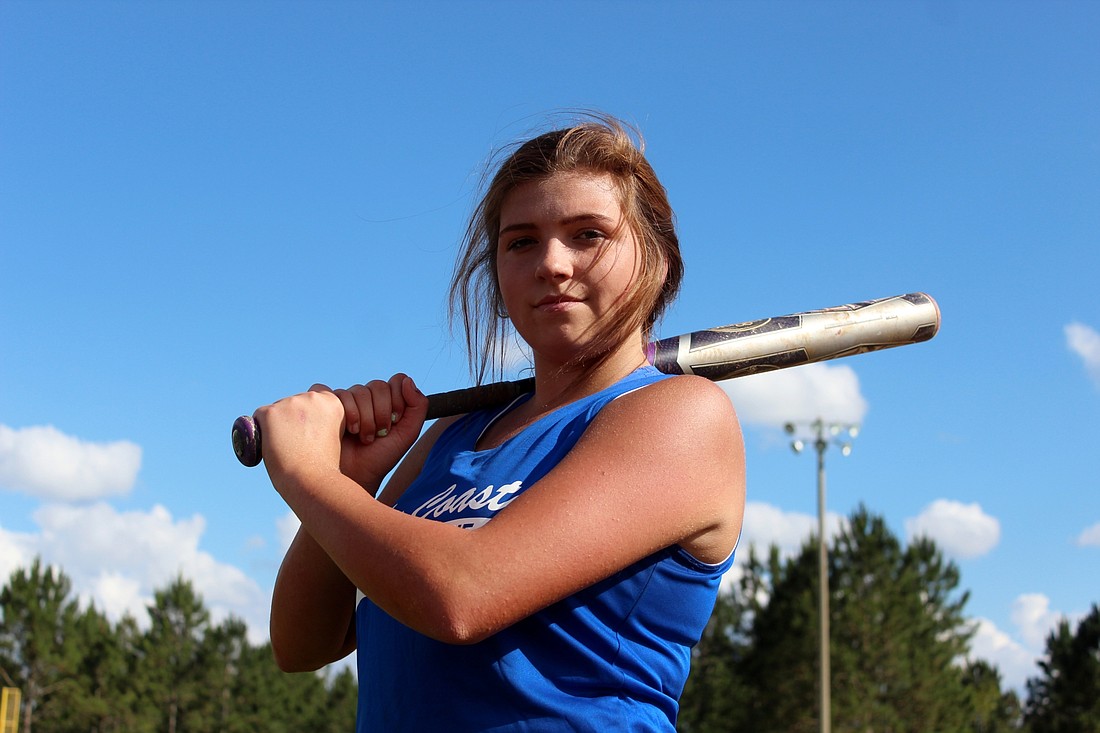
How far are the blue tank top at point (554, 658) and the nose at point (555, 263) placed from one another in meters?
0.31

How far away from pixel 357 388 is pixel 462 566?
828 mm

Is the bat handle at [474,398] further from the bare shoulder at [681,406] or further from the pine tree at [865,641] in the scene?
the pine tree at [865,641]

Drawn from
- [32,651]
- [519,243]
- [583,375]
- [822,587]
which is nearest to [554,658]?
[583,375]

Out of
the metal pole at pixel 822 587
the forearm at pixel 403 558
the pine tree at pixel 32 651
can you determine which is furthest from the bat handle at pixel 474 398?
the pine tree at pixel 32 651

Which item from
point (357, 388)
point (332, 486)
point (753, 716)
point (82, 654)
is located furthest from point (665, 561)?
point (82, 654)

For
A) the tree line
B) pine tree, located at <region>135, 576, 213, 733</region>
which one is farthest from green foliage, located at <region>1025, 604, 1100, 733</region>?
pine tree, located at <region>135, 576, 213, 733</region>

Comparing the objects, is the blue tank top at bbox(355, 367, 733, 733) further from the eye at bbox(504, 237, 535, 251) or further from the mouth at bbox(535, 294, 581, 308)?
the eye at bbox(504, 237, 535, 251)

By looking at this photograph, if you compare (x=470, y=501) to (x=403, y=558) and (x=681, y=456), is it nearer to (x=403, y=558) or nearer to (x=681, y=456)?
Answer: (x=403, y=558)

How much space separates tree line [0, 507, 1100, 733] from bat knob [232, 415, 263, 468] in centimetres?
4248

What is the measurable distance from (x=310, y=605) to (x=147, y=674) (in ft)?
183

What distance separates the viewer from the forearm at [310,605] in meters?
2.41

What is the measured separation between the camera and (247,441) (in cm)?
228

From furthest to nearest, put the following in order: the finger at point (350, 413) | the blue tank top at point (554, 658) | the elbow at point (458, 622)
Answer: the finger at point (350, 413) < the blue tank top at point (554, 658) < the elbow at point (458, 622)

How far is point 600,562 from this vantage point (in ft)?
6.02
